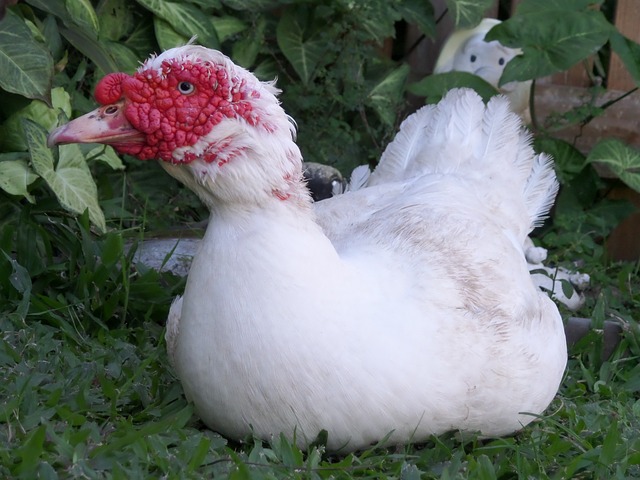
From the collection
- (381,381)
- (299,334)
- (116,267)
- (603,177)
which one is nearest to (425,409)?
(381,381)

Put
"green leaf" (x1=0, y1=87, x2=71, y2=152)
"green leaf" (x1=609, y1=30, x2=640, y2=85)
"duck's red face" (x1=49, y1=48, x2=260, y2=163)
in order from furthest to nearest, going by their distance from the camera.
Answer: "green leaf" (x1=609, y1=30, x2=640, y2=85), "green leaf" (x1=0, y1=87, x2=71, y2=152), "duck's red face" (x1=49, y1=48, x2=260, y2=163)

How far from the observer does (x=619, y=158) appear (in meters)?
5.39

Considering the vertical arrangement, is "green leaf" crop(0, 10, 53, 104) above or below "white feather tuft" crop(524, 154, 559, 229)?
above

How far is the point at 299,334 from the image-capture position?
103 inches

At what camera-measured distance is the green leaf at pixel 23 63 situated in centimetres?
393

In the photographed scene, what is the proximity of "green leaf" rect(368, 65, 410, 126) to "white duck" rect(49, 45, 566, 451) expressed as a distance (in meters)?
2.77

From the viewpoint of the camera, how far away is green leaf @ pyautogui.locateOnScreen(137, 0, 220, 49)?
5.11 m

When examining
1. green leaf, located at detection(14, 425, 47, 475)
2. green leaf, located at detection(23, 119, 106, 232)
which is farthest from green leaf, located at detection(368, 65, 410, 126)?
green leaf, located at detection(14, 425, 47, 475)

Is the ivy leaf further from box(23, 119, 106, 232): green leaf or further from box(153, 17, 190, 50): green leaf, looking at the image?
box(23, 119, 106, 232): green leaf

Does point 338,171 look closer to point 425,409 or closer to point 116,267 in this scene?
point 116,267

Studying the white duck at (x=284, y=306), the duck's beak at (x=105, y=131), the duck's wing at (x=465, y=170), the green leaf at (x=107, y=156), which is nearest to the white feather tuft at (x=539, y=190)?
the duck's wing at (x=465, y=170)

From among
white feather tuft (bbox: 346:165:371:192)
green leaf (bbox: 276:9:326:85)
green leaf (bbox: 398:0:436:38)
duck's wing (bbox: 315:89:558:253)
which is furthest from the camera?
green leaf (bbox: 398:0:436:38)

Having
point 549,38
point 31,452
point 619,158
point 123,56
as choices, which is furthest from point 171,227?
point 31,452

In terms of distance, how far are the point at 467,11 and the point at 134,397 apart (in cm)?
337
